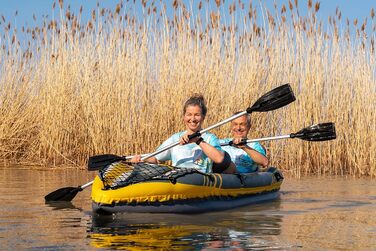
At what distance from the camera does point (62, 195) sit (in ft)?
23.7

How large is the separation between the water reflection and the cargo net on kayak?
10.8 inches

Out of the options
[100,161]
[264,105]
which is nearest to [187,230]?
[100,161]

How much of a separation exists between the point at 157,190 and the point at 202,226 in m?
0.61

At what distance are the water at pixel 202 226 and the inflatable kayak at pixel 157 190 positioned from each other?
0.10 meters

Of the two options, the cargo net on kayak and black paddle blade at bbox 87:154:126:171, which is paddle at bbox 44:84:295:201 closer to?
black paddle blade at bbox 87:154:126:171

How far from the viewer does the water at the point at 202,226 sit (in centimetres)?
471

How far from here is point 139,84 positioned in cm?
1062

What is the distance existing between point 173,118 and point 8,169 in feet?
8.36

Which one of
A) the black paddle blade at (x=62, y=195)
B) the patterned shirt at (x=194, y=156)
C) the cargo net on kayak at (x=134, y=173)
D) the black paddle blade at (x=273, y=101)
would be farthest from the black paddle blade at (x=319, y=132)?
the black paddle blade at (x=62, y=195)

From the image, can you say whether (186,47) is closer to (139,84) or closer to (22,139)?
(139,84)

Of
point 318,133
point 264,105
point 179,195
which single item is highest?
point 264,105

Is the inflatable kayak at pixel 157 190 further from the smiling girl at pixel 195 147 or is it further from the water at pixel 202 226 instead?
the smiling girl at pixel 195 147

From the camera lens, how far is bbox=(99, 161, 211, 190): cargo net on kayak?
6116 mm

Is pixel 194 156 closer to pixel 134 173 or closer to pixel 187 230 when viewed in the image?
pixel 134 173
